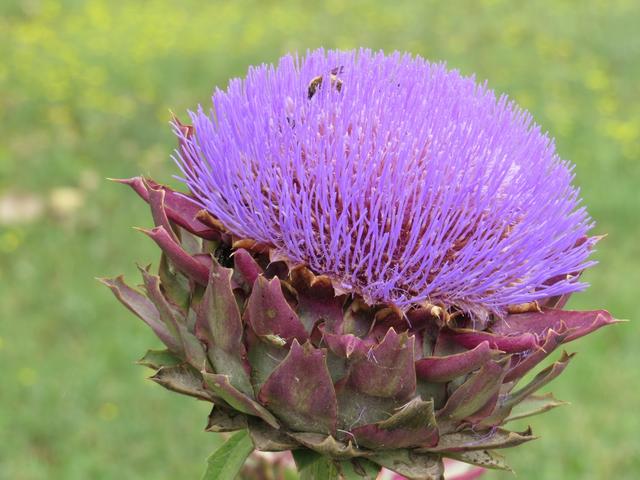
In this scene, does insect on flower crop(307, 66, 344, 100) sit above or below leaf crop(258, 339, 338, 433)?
above

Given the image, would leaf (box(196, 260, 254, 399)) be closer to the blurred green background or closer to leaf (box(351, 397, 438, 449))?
leaf (box(351, 397, 438, 449))

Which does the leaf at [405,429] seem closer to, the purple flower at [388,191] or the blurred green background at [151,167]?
the purple flower at [388,191]

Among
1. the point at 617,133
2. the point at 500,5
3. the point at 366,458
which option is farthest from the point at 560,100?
the point at 366,458

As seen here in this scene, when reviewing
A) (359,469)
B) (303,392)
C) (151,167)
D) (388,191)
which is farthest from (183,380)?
(151,167)

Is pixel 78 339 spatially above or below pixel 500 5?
below

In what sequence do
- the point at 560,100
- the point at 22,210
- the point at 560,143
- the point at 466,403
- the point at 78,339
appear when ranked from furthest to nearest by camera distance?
the point at 560,100, the point at 560,143, the point at 22,210, the point at 78,339, the point at 466,403

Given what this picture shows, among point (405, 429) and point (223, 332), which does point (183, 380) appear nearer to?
point (223, 332)

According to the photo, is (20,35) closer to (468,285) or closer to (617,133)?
(617,133)

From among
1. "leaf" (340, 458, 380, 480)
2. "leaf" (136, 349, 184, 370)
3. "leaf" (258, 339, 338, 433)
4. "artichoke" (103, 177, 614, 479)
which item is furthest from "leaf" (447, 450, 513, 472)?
"leaf" (136, 349, 184, 370)
